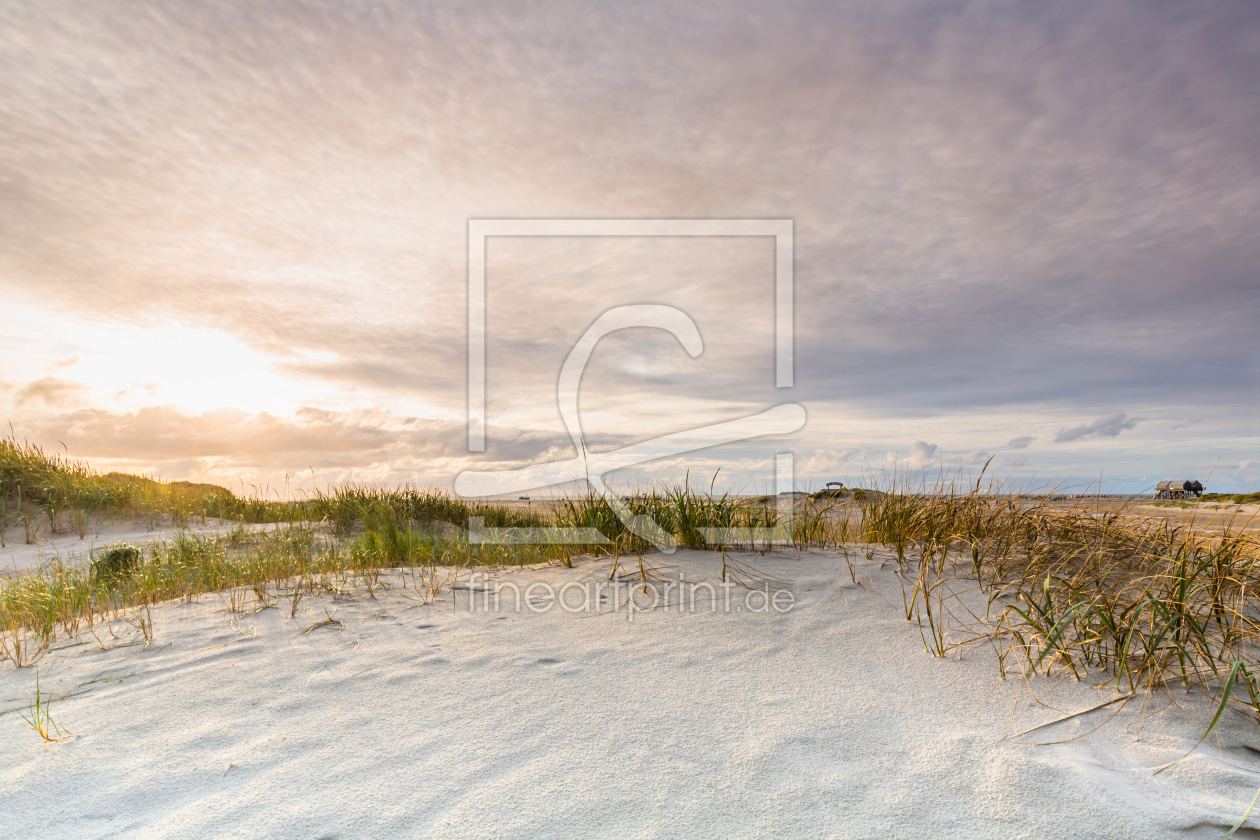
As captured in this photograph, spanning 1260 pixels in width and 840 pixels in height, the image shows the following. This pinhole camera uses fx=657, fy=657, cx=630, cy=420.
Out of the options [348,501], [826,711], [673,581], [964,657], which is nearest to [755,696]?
[826,711]

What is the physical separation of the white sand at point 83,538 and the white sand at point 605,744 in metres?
6.65

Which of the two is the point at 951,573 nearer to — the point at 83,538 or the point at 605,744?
the point at 605,744

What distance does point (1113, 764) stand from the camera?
2.35m

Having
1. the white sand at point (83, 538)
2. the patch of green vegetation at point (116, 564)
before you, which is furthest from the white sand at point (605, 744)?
the white sand at point (83, 538)

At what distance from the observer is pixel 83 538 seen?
33.9ft

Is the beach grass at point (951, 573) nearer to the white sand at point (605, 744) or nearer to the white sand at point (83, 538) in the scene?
the white sand at point (605, 744)

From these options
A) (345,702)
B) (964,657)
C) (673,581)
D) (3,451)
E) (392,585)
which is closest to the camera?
(345,702)

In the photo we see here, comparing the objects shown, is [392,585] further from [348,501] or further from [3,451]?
[3,451]

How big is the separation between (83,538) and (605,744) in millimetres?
11640

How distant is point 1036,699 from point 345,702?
118 inches

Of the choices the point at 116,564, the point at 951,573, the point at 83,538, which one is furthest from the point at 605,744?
the point at 83,538

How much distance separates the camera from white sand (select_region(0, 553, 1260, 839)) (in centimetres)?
204

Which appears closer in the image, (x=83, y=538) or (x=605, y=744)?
→ (x=605, y=744)

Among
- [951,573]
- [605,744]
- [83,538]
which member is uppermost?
[951,573]
